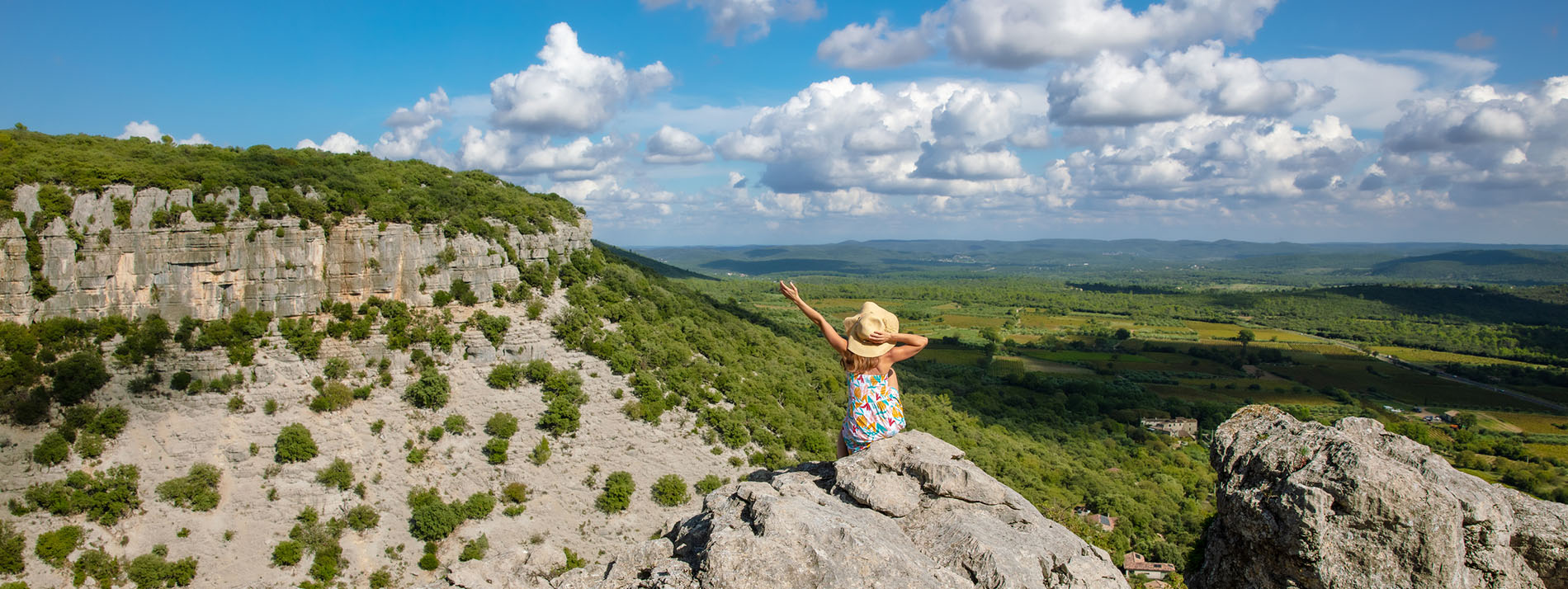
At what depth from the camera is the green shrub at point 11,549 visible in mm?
21594

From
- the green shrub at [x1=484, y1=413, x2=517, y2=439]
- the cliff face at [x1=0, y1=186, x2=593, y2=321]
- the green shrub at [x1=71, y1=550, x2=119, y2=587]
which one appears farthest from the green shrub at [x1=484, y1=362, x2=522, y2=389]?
the green shrub at [x1=71, y1=550, x2=119, y2=587]

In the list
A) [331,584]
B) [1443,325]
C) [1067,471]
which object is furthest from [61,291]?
[1443,325]

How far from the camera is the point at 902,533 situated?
28.5 ft

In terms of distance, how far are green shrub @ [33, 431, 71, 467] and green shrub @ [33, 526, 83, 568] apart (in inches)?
102

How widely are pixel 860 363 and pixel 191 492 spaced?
26.7 metres

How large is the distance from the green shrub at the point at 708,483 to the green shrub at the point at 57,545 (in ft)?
68.2

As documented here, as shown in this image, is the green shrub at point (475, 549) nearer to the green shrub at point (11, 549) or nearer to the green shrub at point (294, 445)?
the green shrub at point (294, 445)

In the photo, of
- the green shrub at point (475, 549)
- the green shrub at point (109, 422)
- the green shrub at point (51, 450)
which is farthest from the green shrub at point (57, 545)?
the green shrub at point (475, 549)

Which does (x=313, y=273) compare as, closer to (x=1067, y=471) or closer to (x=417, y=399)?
(x=417, y=399)

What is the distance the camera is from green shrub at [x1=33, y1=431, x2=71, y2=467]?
23562 mm

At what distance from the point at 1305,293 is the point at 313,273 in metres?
205

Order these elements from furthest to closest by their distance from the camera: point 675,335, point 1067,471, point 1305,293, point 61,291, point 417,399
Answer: point 1305,293
point 1067,471
point 675,335
point 417,399
point 61,291

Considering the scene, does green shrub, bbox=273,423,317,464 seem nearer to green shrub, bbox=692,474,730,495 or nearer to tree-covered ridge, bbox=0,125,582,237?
tree-covered ridge, bbox=0,125,582,237

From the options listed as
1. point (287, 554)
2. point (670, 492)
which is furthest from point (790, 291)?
point (287, 554)
